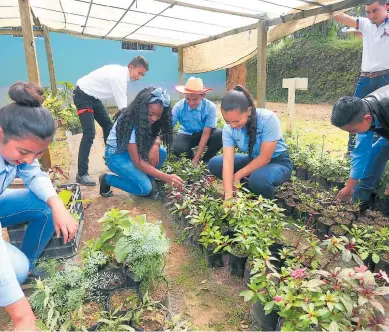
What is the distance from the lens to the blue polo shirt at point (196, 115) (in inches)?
156

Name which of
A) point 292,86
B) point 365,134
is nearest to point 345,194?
point 365,134

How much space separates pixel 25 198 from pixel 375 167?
9.13 feet

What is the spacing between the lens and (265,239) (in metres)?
1.83

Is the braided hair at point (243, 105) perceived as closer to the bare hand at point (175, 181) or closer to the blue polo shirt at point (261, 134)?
the blue polo shirt at point (261, 134)

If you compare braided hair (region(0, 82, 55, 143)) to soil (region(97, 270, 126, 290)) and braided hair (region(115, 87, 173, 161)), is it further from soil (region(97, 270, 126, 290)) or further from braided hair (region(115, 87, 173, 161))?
braided hair (region(115, 87, 173, 161))

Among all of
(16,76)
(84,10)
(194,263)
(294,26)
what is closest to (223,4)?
(294,26)

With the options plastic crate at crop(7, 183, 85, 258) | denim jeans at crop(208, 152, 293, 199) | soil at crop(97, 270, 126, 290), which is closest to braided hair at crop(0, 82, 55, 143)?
soil at crop(97, 270, 126, 290)

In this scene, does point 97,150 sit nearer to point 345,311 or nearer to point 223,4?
point 223,4

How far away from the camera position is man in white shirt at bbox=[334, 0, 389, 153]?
11.1 feet

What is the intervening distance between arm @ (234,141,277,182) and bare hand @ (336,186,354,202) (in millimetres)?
723

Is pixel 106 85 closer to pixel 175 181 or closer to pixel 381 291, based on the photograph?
pixel 175 181

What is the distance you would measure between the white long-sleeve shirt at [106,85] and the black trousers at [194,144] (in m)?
0.86

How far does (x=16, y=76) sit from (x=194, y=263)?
971 centimetres

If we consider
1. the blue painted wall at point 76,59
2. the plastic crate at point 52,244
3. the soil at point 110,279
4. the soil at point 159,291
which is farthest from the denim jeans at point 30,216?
the blue painted wall at point 76,59
